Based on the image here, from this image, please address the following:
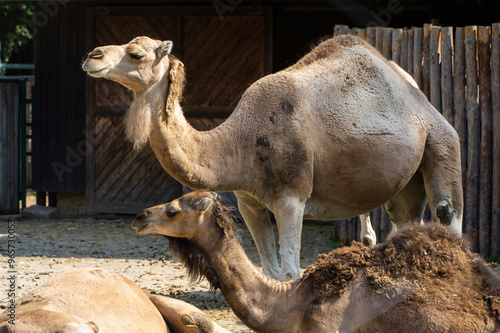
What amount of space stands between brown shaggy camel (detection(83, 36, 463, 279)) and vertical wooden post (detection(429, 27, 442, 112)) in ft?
8.34

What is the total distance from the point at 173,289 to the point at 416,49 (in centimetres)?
430

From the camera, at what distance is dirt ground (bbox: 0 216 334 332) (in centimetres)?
693

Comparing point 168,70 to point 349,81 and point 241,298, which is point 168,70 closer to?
point 349,81

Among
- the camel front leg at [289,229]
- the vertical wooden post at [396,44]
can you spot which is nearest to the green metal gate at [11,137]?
the vertical wooden post at [396,44]

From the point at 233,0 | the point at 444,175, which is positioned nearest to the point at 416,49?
the point at 444,175

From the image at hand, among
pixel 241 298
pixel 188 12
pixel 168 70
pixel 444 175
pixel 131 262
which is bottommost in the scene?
pixel 131 262

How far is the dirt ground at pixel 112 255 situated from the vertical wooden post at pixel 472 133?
1981 mm

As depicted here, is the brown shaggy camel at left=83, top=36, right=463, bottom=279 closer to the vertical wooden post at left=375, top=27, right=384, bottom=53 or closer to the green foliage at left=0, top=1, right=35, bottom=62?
the vertical wooden post at left=375, top=27, right=384, bottom=53

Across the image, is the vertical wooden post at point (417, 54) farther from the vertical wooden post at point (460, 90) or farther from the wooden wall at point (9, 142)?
the wooden wall at point (9, 142)

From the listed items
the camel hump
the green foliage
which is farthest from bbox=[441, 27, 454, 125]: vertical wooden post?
the green foliage

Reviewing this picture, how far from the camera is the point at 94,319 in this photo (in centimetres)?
381

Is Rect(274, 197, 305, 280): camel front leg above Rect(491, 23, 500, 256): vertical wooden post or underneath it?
underneath

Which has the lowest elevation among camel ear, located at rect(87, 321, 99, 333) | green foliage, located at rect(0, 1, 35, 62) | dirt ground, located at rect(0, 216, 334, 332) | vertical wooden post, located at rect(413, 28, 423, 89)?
dirt ground, located at rect(0, 216, 334, 332)

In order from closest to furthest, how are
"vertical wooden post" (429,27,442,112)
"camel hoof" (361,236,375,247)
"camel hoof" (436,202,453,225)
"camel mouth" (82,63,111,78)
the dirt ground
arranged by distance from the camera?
"camel mouth" (82,63,111,78) < "camel hoof" (436,202,453,225) < the dirt ground < "camel hoof" (361,236,375,247) < "vertical wooden post" (429,27,442,112)
